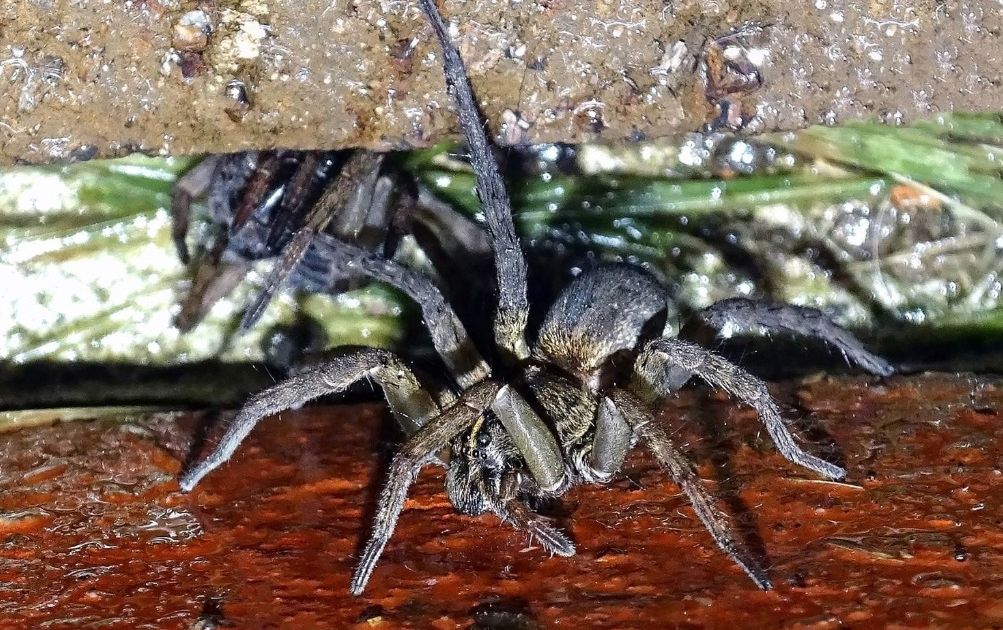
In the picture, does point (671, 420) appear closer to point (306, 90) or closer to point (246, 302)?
point (306, 90)

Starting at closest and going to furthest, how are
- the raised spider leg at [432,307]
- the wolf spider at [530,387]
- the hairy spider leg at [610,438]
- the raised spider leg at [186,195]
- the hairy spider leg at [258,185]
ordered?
the wolf spider at [530,387] < the hairy spider leg at [610,438] < the raised spider leg at [432,307] < the hairy spider leg at [258,185] < the raised spider leg at [186,195]

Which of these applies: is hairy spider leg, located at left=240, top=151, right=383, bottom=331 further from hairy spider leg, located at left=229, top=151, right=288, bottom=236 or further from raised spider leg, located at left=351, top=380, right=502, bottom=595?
raised spider leg, located at left=351, top=380, right=502, bottom=595

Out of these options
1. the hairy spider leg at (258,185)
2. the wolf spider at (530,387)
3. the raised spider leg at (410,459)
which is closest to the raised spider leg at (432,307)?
the wolf spider at (530,387)

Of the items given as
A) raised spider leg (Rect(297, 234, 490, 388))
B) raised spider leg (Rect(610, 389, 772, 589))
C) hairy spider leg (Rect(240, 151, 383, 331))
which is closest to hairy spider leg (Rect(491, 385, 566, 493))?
raised spider leg (Rect(610, 389, 772, 589))

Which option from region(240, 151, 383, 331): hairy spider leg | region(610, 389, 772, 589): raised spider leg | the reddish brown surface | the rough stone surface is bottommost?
the reddish brown surface

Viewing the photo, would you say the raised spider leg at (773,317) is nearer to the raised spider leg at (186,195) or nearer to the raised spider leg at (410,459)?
the raised spider leg at (410,459)

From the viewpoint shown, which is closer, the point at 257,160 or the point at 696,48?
the point at 696,48

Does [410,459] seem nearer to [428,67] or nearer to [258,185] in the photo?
[428,67]

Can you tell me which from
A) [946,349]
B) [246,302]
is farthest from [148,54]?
[946,349]
